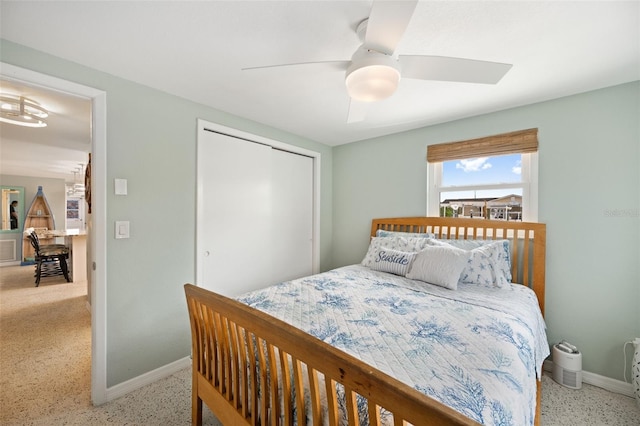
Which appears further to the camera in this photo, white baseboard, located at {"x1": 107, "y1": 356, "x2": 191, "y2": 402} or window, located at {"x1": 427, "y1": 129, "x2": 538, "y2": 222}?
window, located at {"x1": 427, "y1": 129, "x2": 538, "y2": 222}

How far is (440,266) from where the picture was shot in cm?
209

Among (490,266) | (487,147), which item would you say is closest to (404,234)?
(490,266)

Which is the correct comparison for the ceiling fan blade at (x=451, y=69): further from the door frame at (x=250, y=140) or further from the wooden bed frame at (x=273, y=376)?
the door frame at (x=250, y=140)

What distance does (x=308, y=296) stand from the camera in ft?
6.06

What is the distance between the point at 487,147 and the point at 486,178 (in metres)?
0.32

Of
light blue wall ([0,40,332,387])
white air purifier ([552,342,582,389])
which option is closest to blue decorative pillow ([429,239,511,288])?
white air purifier ([552,342,582,389])

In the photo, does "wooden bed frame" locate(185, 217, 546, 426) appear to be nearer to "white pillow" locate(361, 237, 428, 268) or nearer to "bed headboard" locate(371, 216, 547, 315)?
"bed headboard" locate(371, 216, 547, 315)

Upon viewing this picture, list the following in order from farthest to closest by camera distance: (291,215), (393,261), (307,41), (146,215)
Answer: (291,215)
(393,261)
(146,215)
(307,41)

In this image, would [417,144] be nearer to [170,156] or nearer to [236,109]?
[236,109]

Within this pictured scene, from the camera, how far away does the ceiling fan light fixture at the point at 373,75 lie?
49.9 inches

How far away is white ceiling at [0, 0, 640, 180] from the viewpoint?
130 centimetres

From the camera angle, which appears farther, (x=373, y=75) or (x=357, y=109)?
(x=357, y=109)

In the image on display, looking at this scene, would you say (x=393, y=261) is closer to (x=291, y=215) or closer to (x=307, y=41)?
(x=291, y=215)

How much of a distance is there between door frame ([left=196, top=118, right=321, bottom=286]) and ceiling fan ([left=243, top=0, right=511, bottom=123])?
4.48 feet
